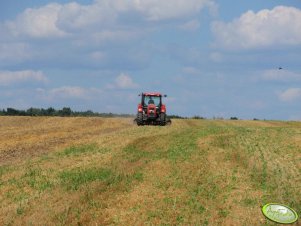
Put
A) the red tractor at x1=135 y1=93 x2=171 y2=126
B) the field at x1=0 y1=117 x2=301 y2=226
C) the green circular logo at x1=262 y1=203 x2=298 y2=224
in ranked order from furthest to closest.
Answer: the red tractor at x1=135 y1=93 x2=171 y2=126 → the field at x1=0 y1=117 x2=301 y2=226 → the green circular logo at x1=262 y1=203 x2=298 y2=224

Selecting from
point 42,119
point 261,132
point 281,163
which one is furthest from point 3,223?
point 42,119

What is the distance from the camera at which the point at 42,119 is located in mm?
54656

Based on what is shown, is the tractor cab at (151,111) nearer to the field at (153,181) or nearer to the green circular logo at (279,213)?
the field at (153,181)

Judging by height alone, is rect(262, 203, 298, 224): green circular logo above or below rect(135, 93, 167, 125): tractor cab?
below

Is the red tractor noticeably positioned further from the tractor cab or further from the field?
the field

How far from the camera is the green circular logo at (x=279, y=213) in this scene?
13.6 meters

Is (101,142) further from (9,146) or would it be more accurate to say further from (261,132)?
(261,132)

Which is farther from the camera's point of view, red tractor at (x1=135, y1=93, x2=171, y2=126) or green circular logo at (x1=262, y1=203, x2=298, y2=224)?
red tractor at (x1=135, y1=93, x2=171, y2=126)

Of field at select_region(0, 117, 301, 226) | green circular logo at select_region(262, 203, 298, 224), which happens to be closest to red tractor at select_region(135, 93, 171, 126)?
field at select_region(0, 117, 301, 226)

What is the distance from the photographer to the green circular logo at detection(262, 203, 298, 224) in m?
13.6

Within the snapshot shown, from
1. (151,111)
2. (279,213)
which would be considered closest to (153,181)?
(279,213)

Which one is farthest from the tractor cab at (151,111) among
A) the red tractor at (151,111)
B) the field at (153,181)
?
the field at (153,181)

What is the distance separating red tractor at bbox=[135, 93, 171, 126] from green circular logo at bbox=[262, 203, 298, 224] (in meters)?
25.6

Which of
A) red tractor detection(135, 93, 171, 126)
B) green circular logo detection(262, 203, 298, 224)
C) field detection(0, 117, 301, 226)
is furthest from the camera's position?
red tractor detection(135, 93, 171, 126)
